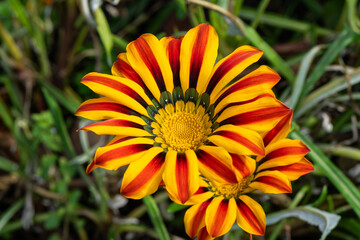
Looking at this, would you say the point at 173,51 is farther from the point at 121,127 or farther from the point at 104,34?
the point at 104,34

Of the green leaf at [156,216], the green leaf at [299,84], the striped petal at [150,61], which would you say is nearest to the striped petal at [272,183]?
the striped petal at [150,61]

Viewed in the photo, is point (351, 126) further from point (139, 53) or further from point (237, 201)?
point (139, 53)

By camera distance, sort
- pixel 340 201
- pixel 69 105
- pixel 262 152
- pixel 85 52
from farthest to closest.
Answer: pixel 85 52 → pixel 69 105 → pixel 340 201 → pixel 262 152

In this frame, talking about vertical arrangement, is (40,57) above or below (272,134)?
above

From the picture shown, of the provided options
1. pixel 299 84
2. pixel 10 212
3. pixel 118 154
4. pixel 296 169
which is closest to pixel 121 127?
pixel 118 154

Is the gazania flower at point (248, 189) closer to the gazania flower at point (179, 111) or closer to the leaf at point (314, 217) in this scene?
the gazania flower at point (179, 111)

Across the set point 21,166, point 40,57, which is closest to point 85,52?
point 40,57
